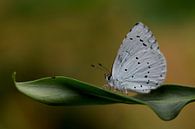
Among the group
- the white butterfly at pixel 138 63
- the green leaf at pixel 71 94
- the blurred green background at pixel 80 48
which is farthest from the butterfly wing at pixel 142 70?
the blurred green background at pixel 80 48

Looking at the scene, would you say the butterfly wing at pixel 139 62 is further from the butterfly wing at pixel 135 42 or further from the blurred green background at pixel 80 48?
the blurred green background at pixel 80 48

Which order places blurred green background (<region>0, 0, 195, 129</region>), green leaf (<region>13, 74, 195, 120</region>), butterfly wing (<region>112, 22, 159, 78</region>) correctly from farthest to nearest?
blurred green background (<region>0, 0, 195, 129</region>) < butterfly wing (<region>112, 22, 159, 78</region>) < green leaf (<region>13, 74, 195, 120</region>)

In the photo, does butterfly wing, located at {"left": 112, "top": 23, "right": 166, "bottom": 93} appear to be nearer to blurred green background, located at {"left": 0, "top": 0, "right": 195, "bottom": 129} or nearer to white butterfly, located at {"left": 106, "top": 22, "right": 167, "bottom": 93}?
white butterfly, located at {"left": 106, "top": 22, "right": 167, "bottom": 93}

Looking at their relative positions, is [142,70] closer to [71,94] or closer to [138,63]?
[138,63]

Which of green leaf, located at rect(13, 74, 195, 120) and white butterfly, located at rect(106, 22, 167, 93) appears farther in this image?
white butterfly, located at rect(106, 22, 167, 93)

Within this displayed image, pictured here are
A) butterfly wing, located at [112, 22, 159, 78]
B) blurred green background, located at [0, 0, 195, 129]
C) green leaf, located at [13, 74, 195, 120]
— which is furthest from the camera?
blurred green background, located at [0, 0, 195, 129]

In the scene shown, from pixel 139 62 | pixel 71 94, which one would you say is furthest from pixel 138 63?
pixel 71 94

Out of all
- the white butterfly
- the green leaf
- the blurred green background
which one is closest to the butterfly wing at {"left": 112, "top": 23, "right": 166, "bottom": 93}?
the white butterfly

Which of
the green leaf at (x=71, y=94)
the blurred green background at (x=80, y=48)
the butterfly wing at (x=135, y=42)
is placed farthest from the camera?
the blurred green background at (x=80, y=48)
